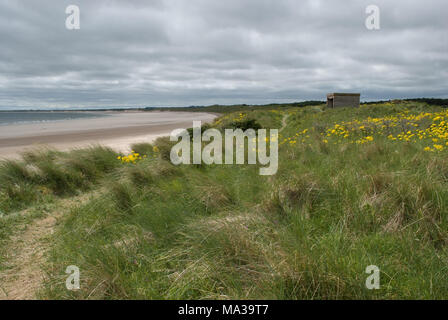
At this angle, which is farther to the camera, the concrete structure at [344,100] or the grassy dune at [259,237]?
the concrete structure at [344,100]

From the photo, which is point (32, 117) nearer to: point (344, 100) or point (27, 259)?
point (344, 100)

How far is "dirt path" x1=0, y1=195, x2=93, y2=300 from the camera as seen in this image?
95.0 inches

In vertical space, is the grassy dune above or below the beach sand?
below

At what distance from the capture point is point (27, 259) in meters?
2.98

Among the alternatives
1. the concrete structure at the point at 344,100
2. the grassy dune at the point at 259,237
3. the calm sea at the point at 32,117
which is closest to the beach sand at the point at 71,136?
the grassy dune at the point at 259,237

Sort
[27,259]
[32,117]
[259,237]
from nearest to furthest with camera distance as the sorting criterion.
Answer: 1. [259,237]
2. [27,259]
3. [32,117]

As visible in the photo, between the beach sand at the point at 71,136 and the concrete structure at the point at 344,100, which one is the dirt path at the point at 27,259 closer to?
the beach sand at the point at 71,136

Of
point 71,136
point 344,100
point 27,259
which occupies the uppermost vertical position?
point 344,100

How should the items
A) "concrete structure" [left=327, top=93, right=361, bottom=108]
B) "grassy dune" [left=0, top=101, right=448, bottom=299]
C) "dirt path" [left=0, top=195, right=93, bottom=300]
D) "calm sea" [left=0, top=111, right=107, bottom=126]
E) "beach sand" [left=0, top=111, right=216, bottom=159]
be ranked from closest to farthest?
"grassy dune" [left=0, top=101, right=448, bottom=299] < "dirt path" [left=0, top=195, right=93, bottom=300] < "beach sand" [left=0, top=111, right=216, bottom=159] < "concrete structure" [left=327, top=93, right=361, bottom=108] < "calm sea" [left=0, top=111, right=107, bottom=126]

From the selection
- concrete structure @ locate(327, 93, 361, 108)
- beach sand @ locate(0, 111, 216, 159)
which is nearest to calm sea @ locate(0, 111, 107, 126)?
beach sand @ locate(0, 111, 216, 159)

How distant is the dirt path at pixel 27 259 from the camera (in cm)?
241

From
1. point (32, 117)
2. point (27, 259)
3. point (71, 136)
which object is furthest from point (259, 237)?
point (32, 117)

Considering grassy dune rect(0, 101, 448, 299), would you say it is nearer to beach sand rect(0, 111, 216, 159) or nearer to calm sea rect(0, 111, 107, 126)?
beach sand rect(0, 111, 216, 159)
